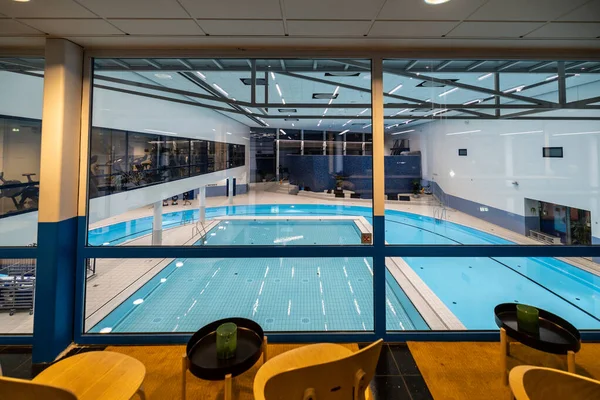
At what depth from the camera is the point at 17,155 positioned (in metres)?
3.18

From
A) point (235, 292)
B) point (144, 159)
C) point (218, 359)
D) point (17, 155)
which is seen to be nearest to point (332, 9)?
point (218, 359)

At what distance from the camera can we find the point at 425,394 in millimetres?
1887

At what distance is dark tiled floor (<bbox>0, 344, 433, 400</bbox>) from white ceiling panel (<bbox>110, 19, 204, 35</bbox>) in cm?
295

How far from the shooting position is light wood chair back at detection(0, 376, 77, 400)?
3.38 feet

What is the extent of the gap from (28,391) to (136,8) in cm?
238

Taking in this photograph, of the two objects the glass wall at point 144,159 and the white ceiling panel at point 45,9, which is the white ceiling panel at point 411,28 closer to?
the white ceiling panel at point 45,9

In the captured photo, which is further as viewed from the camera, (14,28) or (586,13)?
(14,28)

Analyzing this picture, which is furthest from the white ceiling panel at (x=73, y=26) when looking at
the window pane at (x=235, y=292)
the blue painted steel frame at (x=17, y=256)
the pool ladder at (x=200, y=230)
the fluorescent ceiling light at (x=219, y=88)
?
the pool ladder at (x=200, y=230)

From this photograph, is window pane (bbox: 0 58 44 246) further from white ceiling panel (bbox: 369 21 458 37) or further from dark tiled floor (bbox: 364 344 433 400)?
dark tiled floor (bbox: 364 344 433 400)

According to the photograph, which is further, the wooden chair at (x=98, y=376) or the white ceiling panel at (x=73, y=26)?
the white ceiling panel at (x=73, y=26)

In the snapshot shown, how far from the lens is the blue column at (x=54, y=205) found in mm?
2252

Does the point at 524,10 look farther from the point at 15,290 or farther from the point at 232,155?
the point at 232,155

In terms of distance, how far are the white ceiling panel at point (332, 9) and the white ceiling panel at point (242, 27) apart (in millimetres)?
217

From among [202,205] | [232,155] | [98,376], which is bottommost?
[98,376]
